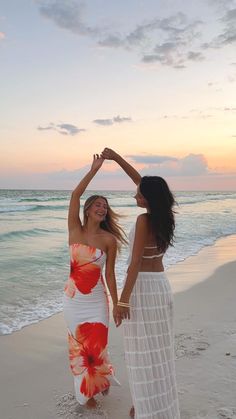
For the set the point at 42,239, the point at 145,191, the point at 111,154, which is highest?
the point at 111,154

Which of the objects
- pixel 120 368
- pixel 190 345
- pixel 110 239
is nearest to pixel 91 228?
pixel 110 239

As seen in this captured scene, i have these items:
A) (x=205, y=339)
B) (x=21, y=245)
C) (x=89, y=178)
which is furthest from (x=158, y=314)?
(x=21, y=245)

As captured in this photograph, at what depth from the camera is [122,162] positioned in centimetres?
388

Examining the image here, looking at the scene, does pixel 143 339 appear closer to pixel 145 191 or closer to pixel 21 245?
pixel 145 191

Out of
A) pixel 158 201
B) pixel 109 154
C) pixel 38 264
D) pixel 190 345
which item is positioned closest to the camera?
pixel 158 201

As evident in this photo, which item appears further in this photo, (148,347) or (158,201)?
(148,347)

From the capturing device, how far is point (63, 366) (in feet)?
16.0

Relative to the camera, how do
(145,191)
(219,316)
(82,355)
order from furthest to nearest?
(219,316)
(82,355)
(145,191)

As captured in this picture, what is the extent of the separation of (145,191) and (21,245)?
41.9 feet

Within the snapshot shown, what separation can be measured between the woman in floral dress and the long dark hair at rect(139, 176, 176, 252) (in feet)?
2.56

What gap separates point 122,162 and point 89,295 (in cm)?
118

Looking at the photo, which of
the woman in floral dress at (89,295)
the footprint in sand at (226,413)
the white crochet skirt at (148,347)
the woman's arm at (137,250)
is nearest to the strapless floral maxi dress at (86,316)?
the woman in floral dress at (89,295)

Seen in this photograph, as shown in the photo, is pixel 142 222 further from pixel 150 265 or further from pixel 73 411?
pixel 73 411

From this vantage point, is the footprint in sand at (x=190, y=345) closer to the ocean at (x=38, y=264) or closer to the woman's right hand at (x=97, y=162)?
the ocean at (x=38, y=264)
